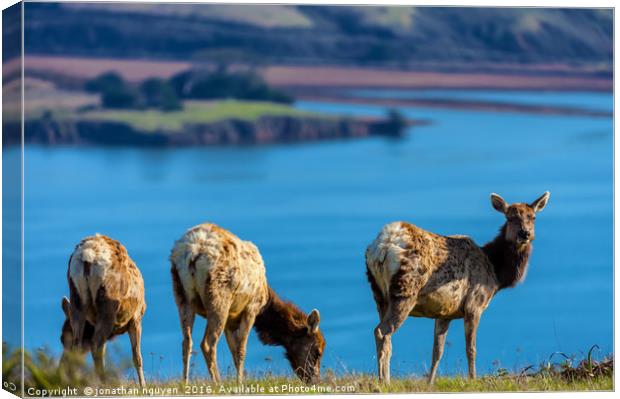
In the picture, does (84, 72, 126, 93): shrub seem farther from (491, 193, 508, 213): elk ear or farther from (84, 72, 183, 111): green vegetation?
(491, 193, 508, 213): elk ear

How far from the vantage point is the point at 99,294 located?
1884 cm

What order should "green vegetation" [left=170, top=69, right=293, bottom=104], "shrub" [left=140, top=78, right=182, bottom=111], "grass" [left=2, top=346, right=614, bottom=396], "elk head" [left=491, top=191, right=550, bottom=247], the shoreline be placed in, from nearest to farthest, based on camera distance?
"grass" [left=2, top=346, right=614, bottom=396] → "elk head" [left=491, top=191, right=550, bottom=247] → "shrub" [left=140, top=78, right=182, bottom=111] → "green vegetation" [left=170, top=69, right=293, bottom=104] → the shoreline

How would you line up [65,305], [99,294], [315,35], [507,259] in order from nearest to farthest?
[99,294] < [65,305] < [507,259] < [315,35]

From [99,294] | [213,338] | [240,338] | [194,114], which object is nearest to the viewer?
[99,294]

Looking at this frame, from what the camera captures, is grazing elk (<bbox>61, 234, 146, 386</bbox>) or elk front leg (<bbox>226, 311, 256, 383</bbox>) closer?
grazing elk (<bbox>61, 234, 146, 386</bbox>)

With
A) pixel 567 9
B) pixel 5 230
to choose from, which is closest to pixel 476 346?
pixel 567 9

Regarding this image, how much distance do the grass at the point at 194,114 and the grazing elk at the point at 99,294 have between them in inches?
224

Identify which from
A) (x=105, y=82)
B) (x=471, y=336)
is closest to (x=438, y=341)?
(x=471, y=336)

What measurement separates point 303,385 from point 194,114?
630 centimetres

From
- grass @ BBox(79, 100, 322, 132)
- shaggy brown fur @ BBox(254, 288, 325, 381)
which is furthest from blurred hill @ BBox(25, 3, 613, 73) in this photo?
shaggy brown fur @ BBox(254, 288, 325, 381)

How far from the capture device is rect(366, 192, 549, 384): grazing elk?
1911cm

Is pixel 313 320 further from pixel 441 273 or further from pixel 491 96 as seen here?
pixel 491 96

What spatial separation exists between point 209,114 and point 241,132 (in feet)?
1.77

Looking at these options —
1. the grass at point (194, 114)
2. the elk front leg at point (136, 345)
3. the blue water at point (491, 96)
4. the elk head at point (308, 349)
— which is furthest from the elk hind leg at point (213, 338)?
the blue water at point (491, 96)
